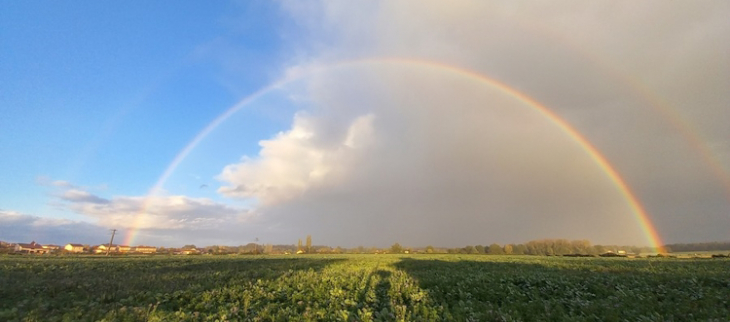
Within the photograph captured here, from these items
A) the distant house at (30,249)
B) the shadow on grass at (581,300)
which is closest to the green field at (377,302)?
the shadow on grass at (581,300)

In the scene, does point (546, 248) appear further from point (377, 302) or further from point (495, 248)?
point (377, 302)

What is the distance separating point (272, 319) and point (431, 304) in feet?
25.2

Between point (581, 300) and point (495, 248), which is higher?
point (581, 300)

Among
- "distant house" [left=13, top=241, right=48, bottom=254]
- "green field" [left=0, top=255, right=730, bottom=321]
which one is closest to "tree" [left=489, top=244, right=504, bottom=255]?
"green field" [left=0, top=255, right=730, bottom=321]

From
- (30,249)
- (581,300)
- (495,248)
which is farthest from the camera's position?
(495,248)

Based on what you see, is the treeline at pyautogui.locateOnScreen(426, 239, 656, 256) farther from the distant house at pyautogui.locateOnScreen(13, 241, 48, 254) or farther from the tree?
the distant house at pyautogui.locateOnScreen(13, 241, 48, 254)

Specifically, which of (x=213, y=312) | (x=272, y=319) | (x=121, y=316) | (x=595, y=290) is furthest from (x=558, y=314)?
(x=121, y=316)

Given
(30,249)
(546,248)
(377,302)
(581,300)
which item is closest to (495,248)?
(546,248)

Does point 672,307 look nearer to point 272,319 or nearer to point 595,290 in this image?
point 595,290

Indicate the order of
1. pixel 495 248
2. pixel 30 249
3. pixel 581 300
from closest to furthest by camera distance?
1. pixel 581 300
2. pixel 30 249
3. pixel 495 248

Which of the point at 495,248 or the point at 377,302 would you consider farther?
the point at 495,248

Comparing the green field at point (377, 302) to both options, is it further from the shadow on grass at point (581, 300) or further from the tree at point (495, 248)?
the tree at point (495, 248)

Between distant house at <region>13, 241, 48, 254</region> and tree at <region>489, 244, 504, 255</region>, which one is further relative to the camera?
tree at <region>489, 244, 504, 255</region>

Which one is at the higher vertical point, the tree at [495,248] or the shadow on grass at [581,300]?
the shadow on grass at [581,300]
